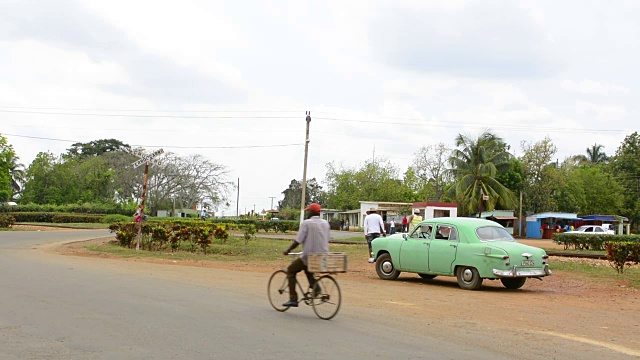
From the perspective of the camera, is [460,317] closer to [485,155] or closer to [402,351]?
[402,351]

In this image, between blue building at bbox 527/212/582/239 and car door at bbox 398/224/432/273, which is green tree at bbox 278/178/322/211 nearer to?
blue building at bbox 527/212/582/239

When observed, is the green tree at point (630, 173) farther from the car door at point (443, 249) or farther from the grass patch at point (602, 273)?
the car door at point (443, 249)

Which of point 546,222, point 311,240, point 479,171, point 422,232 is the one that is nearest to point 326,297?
point 311,240

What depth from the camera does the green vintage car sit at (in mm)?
14172

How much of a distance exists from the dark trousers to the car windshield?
608 cm

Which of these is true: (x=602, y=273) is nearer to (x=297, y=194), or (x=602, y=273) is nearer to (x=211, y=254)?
(x=211, y=254)

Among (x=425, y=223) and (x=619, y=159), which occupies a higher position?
(x=619, y=159)

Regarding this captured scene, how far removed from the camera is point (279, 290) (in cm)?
1045

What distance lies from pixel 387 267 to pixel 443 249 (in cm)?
200

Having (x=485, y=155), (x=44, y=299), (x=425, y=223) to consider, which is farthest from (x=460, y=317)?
(x=485, y=155)

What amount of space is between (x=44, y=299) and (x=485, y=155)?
55248 mm

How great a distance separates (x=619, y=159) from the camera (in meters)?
79.2

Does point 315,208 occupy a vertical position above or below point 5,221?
above

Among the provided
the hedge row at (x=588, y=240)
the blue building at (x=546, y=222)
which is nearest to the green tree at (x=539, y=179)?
the blue building at (x=546, y=222)
